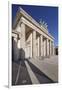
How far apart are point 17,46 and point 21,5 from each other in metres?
0.42

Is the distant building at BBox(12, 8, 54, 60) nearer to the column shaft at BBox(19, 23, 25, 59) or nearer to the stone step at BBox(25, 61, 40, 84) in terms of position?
the column shaft at BBox(19, 23, 25, 59)

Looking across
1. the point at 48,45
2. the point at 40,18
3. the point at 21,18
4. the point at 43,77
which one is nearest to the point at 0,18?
the point at 21,18

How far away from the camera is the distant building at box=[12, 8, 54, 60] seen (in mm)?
2391

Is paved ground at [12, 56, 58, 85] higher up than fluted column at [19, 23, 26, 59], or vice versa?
fluted column at [19, 23, 26, 59]

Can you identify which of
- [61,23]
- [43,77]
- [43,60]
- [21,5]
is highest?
[21,5]

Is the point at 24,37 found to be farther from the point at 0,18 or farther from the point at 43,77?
the point at 43,77

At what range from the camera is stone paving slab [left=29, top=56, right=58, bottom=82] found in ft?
8.07

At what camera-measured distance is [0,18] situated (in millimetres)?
2383

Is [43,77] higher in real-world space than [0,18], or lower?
lower

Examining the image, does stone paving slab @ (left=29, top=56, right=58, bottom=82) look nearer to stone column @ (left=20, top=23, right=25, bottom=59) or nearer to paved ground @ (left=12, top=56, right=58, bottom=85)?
paved ground @ (left=12, top=56, right=58, bottom=85)

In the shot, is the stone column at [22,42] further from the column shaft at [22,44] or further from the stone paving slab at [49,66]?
the stone paving slab at [49,66]

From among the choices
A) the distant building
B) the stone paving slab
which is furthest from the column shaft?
the stone paving slab

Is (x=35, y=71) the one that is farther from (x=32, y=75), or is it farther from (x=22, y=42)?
(x=22, y=42)

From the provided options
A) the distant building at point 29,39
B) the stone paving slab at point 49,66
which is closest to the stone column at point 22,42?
the distant building at point 29,39
